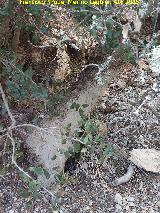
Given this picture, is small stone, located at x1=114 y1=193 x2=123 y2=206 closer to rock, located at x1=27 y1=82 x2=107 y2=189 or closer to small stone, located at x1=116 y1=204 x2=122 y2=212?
small stone, located at x1=116 y1=204 x2=122 y2=212

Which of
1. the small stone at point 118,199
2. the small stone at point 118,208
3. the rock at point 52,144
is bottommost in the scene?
the small stone at point 118,208

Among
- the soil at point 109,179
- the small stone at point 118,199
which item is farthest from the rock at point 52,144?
the small stone at point 118,199

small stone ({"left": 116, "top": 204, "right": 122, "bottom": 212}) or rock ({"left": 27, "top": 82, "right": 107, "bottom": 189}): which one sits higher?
rock ({"left": 27, "top": 82, "right": 107, "bottom": 189})

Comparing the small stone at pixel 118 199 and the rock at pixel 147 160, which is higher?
the rock at pixel 147 160

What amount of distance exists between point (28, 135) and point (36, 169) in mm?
633

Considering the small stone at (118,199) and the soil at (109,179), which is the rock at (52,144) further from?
the small stone at (118,199)

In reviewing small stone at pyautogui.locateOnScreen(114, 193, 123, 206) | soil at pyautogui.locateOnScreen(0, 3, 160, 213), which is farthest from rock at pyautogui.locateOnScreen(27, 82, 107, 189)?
small stone at pyautogui.locateOnScreen(114, 193, 123, 206)

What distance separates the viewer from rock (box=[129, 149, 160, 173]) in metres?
2.33

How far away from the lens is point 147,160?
234 centimetres

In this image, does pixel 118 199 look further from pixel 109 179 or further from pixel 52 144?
pixel 52 144

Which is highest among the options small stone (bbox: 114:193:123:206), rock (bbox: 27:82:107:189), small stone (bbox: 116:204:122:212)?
rock (bbox: 27:82:107:189)

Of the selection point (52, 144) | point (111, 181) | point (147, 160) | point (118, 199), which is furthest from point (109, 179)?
point (52, 144)

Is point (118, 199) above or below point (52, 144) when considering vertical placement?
below

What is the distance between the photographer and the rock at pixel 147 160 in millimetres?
2332
